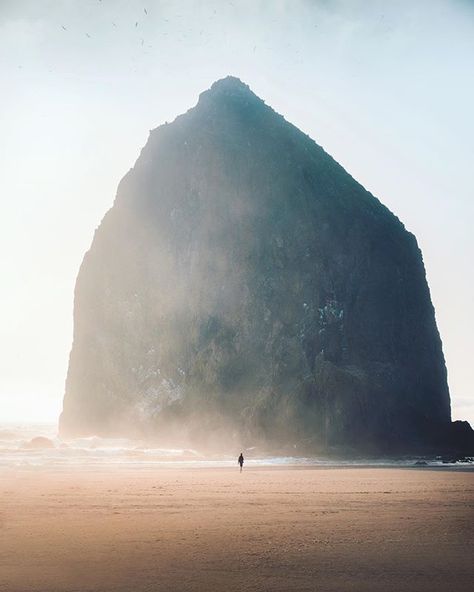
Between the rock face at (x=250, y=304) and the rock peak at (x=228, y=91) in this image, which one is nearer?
the rock face at (x=250, y=304)

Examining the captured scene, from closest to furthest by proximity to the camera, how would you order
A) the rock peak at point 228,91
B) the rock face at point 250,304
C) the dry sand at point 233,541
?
the dry sand at point 233,541 → the rock face at point 250,304 → the rock peak at point 228,91

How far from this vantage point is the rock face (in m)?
56.5

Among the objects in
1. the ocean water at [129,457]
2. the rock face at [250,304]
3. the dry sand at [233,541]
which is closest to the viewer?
the dry sand at [233,541]

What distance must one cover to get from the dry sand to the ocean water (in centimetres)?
1896

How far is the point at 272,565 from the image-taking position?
23.3 ft

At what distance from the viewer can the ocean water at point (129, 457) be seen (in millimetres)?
34603

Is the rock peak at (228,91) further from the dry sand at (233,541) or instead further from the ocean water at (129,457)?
the dry sand at (233,541)

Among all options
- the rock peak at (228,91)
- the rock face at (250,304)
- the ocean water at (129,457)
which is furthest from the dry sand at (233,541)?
the rock peak at (228,91)

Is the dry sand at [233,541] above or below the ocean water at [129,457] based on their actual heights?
below

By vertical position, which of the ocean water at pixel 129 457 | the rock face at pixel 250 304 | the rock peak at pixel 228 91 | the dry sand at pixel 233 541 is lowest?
the dry sand at pixel 233 541

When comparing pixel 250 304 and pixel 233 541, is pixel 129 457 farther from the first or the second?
pixel 233 541

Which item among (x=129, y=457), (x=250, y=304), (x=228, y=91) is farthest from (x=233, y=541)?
(x=228, y=91)

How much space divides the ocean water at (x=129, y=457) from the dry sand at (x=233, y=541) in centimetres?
1896

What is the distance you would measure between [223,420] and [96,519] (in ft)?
157
